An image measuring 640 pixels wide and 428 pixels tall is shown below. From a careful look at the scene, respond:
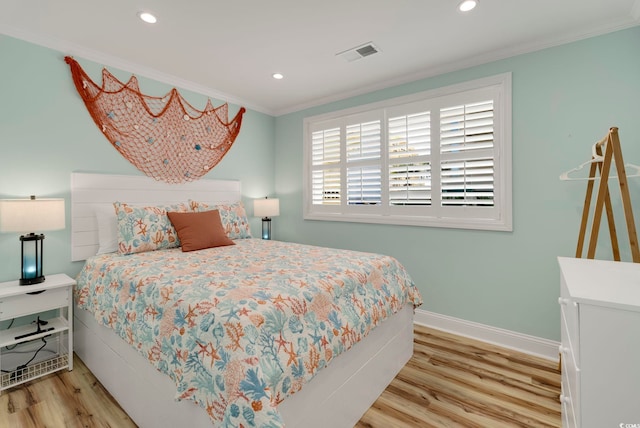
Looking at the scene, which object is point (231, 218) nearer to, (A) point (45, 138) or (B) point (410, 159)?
(A) point (45, 138)

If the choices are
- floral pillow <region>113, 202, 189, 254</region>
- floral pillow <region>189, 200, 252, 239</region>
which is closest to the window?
floral pillow <region>189, 200, 252, 239</region>

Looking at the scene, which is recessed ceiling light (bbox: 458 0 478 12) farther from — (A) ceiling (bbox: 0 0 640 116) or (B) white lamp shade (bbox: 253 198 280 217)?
(B) white lamp shade (bbox: 253 198 280 217)

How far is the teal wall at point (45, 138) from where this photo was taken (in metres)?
2.21

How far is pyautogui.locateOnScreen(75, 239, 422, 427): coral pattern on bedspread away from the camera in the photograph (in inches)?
43.6

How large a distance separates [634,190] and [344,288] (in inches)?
85.7

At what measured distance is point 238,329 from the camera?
1.16 meters

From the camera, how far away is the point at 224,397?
1082 millimetres

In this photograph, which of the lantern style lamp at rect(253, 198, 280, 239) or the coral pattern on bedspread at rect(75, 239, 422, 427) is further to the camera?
the lantern style lamp at rect(253, 198, 280, 239)

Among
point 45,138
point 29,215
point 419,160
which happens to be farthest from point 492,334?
point 45,138

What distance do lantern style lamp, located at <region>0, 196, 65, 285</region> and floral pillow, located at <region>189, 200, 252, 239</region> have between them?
1068mm

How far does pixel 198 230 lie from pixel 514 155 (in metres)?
2.79

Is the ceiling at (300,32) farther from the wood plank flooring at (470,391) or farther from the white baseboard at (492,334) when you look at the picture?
the wood plank flooring at (470,391)

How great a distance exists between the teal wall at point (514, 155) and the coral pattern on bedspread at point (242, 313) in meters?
0.79

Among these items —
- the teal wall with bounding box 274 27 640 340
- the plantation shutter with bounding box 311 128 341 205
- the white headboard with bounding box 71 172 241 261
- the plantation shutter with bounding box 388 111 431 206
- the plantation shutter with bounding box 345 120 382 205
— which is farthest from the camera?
the plantation shutter with bounding box 311 128 341 205
